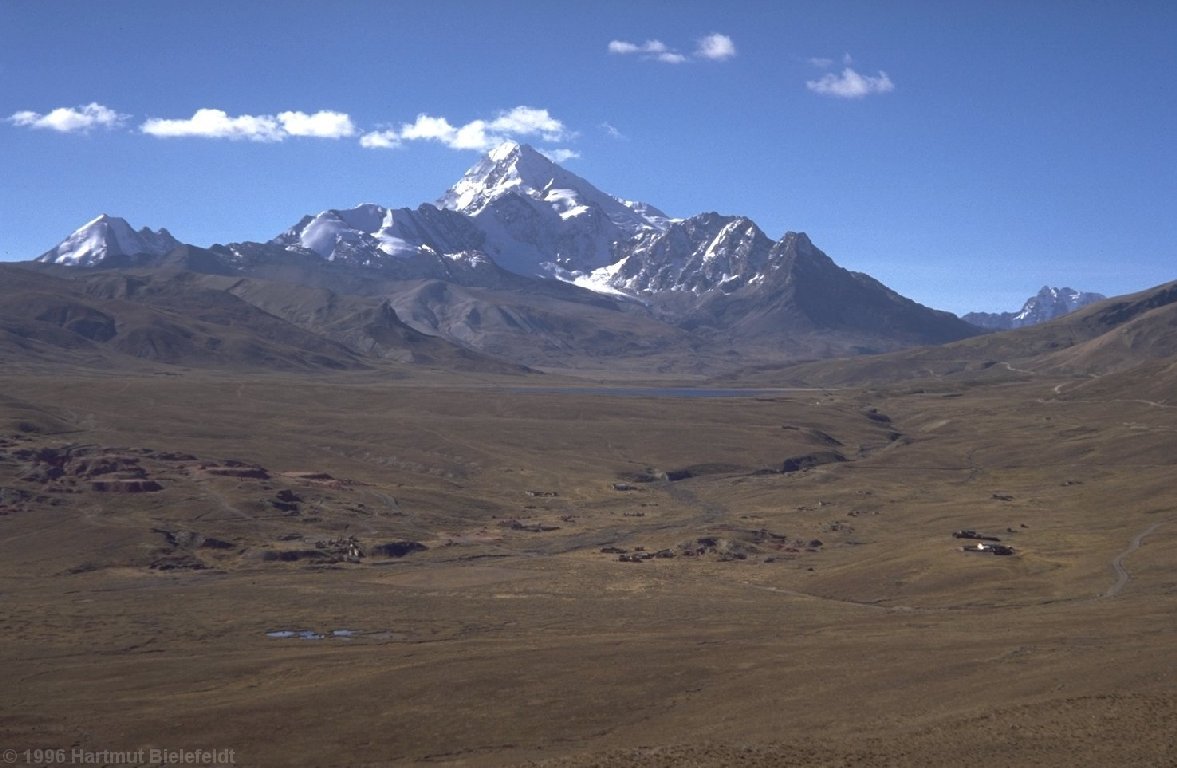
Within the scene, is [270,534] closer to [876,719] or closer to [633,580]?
[633,580]

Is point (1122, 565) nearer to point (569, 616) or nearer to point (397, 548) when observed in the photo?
point (569, 616)

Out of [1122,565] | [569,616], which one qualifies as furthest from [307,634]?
[1122,565]

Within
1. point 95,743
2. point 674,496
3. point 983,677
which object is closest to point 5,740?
point 95,743

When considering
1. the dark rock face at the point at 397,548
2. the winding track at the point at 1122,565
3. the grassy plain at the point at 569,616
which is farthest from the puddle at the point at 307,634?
the winding track at the point at 1122,565

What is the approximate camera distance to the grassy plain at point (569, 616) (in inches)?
2077

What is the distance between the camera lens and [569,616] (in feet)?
289

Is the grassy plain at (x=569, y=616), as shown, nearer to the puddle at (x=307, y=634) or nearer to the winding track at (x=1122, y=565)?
the puddle at (x=307, y=634)

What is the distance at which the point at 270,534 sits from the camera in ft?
430

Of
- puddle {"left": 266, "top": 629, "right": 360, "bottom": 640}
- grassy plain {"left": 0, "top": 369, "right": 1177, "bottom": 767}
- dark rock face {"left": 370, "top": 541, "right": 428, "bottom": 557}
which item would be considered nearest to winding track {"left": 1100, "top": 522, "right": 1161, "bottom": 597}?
grassy plain {"left": 0, "top": 369, "right": 1177, "bottom": 767}

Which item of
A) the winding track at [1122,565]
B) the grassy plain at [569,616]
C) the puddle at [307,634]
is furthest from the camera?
the winding track at [1122,565]

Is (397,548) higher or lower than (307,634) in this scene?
higher

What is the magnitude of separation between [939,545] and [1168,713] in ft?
218

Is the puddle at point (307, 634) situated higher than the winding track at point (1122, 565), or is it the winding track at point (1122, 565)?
the winding track at point (1122, 565)

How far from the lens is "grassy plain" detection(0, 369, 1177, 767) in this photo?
5275 centimetres
